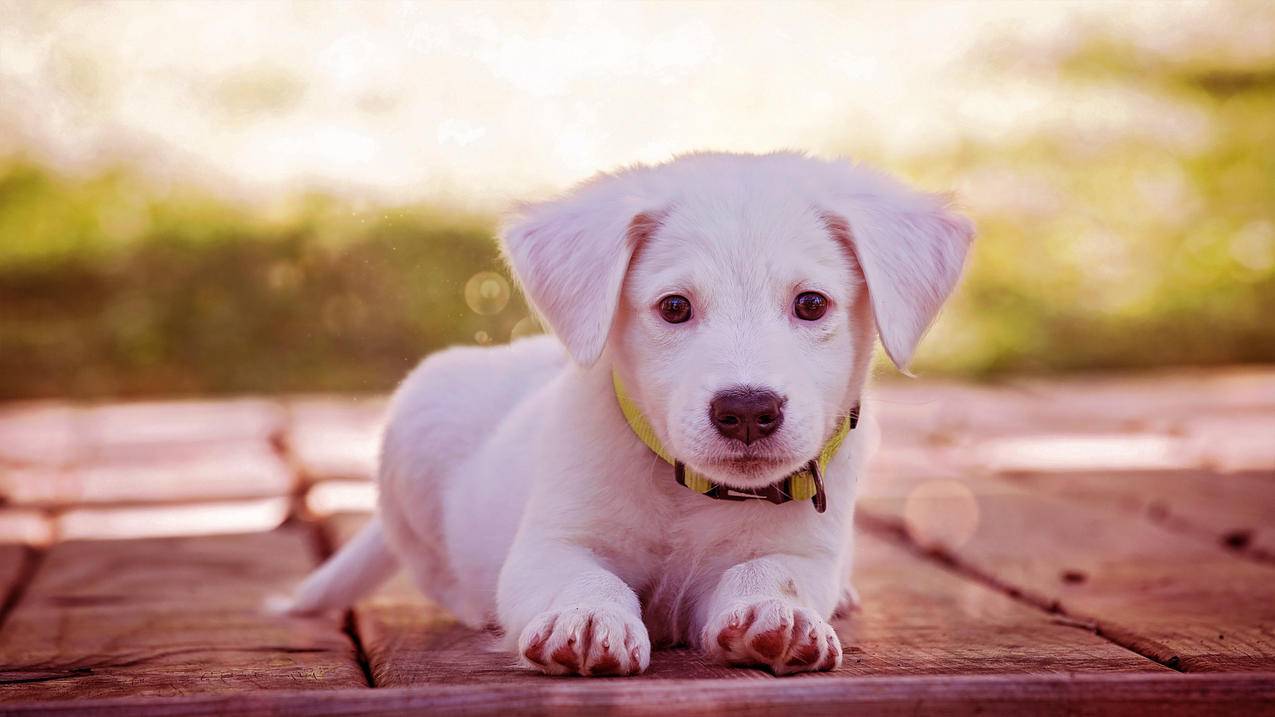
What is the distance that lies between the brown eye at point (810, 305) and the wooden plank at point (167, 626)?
3.58 ft

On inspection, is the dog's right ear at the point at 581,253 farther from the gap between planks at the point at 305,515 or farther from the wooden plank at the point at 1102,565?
the wooden plank at the point at 1102,565

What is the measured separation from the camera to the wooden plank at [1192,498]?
455cm

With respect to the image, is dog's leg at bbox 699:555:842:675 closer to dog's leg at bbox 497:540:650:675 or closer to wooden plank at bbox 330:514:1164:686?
wooden plank at bbox 330:514:1164:686

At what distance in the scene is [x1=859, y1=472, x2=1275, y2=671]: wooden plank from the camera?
10.0 ft

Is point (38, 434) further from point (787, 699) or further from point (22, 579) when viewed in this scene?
point (787, 699)

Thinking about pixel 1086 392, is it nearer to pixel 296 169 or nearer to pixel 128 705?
pixel 296 169

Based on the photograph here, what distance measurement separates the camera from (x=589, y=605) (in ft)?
8.43

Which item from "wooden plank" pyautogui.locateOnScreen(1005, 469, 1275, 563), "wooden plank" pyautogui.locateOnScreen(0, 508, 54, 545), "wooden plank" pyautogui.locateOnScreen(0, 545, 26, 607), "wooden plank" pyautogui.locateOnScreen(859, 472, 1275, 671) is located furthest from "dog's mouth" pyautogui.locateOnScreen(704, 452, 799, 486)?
"wooden plank" pyautogui.locateOnScreen(0, 508, 54, 545)

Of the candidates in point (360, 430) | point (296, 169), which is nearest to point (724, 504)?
point (360, 430)

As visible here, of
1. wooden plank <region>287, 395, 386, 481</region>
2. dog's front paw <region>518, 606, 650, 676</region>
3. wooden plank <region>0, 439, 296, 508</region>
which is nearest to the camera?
dog's front paw <region>518, 606, 650, 676</region>

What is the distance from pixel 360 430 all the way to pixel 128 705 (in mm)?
5232

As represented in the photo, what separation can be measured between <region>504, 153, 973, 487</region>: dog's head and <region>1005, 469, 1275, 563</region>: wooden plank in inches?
76.7

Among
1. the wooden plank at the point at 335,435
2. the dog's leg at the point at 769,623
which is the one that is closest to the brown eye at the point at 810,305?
the dog's leg at the point at 769,623

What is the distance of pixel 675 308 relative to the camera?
112 inches
